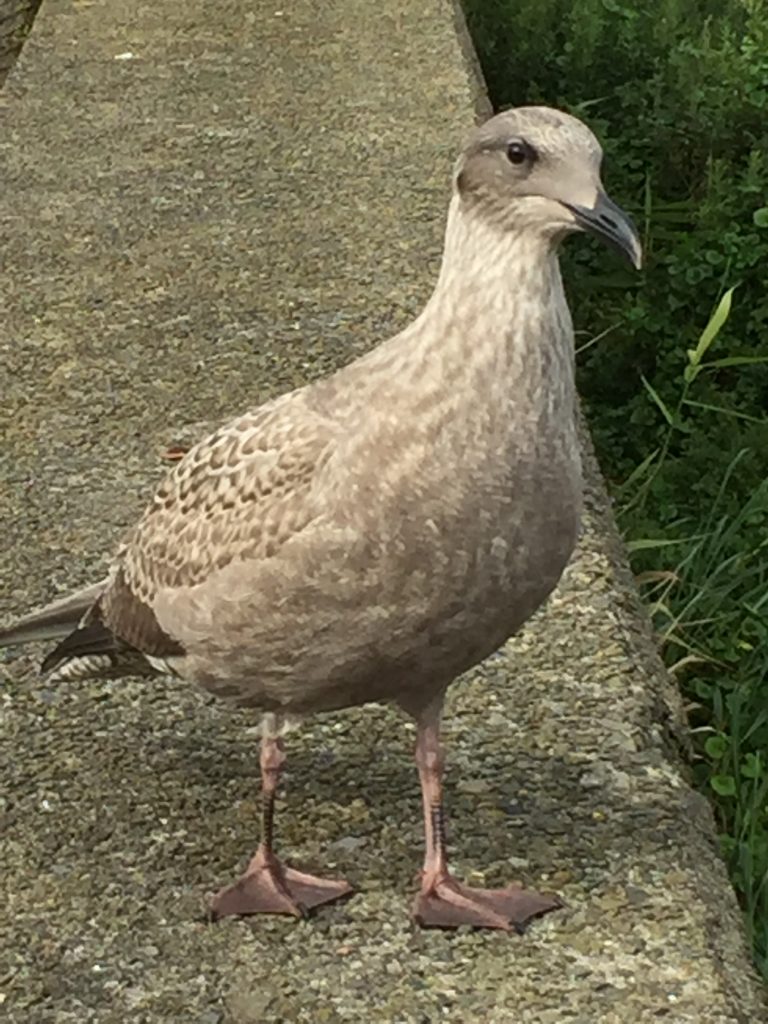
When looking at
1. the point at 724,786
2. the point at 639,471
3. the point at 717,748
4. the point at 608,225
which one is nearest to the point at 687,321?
the point at 639,471

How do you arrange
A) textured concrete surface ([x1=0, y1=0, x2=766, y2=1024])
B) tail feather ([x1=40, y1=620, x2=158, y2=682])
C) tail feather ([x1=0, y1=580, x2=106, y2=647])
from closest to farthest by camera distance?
1. textured concrete surface ([x1=0, y1=0, x2=766, y2=1024])
2. tail feather ([x1=40, y1=620, x2=158, y2=682])
3. tail feather ([x1=0, y1=580, x2=106, y2=647])

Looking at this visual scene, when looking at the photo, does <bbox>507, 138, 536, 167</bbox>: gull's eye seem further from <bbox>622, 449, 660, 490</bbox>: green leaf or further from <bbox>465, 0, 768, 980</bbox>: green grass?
<bbox>622, 449, 660, 490</bbox>: green leaf

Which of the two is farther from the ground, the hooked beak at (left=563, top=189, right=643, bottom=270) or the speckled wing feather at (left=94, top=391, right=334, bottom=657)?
the hooked beak at (left=563, top=189, right=643, bottom=270)

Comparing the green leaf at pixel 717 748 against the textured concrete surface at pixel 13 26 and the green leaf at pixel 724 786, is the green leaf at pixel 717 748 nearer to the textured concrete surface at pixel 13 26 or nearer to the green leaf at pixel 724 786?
the green leaf at pixel 724 786

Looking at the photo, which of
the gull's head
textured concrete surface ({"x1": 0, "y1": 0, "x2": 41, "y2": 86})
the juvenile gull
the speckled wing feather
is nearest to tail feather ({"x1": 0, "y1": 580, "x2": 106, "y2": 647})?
the speckled wing feather

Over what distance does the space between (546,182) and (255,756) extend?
141cm

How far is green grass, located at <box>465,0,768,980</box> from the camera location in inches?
193

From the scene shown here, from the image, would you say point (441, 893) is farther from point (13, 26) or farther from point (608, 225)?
point (13, 26)

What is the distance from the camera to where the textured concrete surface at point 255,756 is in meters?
3.12

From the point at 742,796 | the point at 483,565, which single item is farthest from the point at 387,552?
the point at 742,796

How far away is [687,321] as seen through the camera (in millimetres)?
6539

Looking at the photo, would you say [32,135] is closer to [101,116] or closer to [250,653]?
[101,116]

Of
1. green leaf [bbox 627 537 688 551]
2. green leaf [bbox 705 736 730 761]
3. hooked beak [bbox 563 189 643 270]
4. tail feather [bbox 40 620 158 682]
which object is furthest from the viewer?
green leaf [bbox 627 537 688 551]

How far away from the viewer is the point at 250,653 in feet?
10.00
